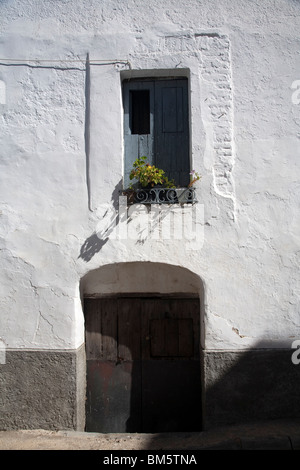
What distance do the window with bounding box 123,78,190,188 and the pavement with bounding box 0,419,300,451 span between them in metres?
3.06

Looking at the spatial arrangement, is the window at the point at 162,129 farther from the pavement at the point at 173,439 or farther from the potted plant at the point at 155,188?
the pavement at the point at 173,439

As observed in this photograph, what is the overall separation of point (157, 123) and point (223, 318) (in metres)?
2.62

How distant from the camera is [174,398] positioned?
487 centimetres

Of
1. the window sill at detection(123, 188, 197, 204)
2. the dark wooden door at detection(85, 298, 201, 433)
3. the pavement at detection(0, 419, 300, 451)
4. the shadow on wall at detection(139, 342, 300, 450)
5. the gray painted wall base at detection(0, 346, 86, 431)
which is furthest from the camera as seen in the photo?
the dark wooden door at detection(85, 298, 201, 433)

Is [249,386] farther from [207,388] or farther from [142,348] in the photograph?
[142,348]

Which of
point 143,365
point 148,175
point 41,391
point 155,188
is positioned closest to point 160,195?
point 155,188

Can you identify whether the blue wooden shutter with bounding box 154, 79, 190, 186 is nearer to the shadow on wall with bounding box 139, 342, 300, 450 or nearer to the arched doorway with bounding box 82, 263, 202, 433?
the arched doorway with bounding box 82, 263, 202, 433

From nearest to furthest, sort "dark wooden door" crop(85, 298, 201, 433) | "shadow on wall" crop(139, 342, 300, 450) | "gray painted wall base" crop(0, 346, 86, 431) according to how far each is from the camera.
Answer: "shadow on wall" crop(139, 342, 300, 450) < "gray painted wall base" crop(0, 346, 86, 431) < "dark wooden door" crop(85, 298, 201, 433)

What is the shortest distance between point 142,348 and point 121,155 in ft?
8.29

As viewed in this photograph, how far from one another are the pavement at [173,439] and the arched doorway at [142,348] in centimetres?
52

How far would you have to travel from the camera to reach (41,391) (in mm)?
4453

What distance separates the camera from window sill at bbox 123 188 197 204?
15.0 ft

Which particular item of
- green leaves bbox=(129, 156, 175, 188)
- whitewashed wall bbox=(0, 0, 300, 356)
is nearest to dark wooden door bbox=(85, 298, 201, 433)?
whitewashed wall bbox=(0, 0, 300, 356)

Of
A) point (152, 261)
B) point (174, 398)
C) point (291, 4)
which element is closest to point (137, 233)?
point (152, 261)
